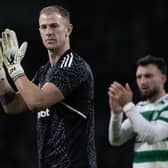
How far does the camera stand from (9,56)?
453 centimetres

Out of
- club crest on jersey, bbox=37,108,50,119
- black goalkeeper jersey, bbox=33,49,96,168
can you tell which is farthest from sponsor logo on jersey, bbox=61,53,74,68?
club crest on jersey, bbox=37,108,50,119

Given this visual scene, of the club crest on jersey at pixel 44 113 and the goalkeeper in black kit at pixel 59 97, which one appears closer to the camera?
the goalkeeper in black kit at pixel 59 97

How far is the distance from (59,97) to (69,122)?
0.50ft

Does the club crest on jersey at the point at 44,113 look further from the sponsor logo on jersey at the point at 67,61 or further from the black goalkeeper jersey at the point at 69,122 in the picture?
the sponsor logo on jersey at the point at 67,61

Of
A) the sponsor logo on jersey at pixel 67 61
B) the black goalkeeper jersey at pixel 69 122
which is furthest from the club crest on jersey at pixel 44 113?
the sponsor logo on jersey at pixel 67 61

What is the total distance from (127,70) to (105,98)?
430mm

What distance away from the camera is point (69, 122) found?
4.43 metres

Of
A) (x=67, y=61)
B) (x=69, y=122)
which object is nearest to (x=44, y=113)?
(x=69, y=122)

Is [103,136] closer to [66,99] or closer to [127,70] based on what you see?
[127,70]

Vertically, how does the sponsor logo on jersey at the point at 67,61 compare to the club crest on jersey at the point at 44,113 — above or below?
above

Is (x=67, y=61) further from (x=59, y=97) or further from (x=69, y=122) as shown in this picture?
(x=69, y=122)

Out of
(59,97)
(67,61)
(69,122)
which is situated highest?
(67,61)

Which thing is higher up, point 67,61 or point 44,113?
point 67,61

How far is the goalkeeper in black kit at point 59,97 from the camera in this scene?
4383mm
